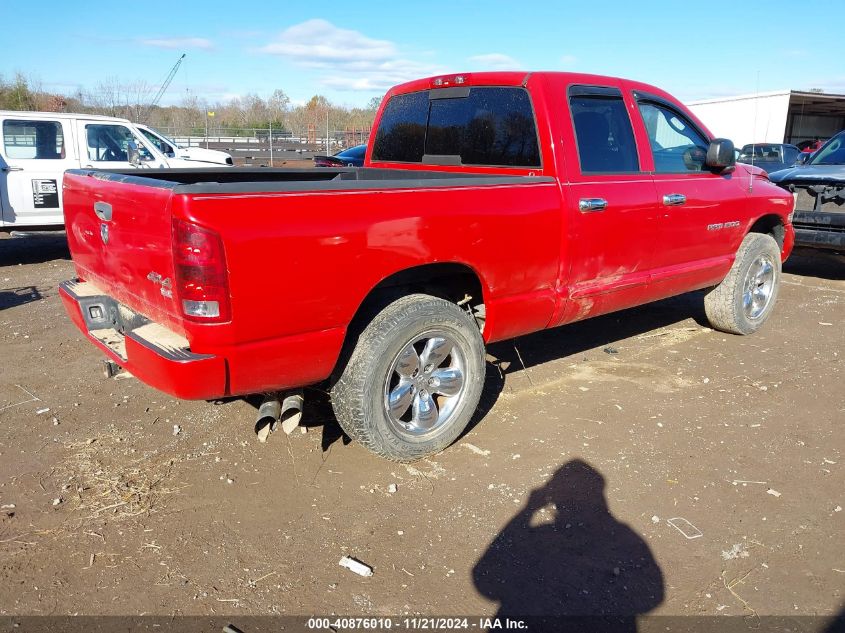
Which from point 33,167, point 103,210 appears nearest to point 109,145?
point 33,167

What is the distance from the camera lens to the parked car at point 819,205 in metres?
7.89

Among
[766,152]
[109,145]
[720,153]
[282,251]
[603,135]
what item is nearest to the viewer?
[282,251]

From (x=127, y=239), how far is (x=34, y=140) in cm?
749

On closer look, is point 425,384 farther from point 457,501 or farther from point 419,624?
point 419,624

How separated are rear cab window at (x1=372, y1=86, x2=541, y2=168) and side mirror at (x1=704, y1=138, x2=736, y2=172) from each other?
169cm

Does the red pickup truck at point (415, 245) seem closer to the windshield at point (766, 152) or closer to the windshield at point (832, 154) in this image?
the windshield at point (832, 154)

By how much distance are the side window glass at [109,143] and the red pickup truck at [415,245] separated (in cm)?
596

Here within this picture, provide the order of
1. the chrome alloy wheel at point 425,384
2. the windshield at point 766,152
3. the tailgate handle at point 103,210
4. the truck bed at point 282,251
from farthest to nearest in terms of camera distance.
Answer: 1. the windshield at point 766,152
2. the chrome alloy wheel at point 425,384
3. the tailgate handle at point 103,210
4. the truck bed at point 282,251

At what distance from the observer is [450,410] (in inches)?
148

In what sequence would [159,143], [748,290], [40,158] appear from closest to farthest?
[748,290] < [40,158] < [159,143]

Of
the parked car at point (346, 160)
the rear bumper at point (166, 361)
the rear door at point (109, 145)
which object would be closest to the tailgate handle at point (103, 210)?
the rear bumper at point (166, 361)

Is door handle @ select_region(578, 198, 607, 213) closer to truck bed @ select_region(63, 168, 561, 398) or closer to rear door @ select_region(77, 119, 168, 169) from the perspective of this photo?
truck bed @ select_region(63, 168, 561, 398)

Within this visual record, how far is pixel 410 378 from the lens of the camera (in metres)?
3.55

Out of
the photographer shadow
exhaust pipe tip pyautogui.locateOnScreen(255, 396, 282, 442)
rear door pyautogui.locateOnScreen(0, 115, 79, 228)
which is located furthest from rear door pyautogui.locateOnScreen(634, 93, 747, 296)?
rear door pyautogui.locateOnScreen(0, 115, 79, 228)
